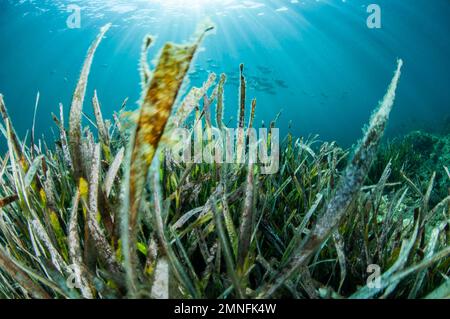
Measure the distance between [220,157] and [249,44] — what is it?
52.7m

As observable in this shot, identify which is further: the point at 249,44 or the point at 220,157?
the point at 249,44

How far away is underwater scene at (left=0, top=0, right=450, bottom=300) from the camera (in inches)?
23.3

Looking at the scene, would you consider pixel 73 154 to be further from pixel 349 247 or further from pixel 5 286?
pixel 349 247

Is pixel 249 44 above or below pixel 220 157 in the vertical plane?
above

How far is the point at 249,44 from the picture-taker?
49875 millimetres

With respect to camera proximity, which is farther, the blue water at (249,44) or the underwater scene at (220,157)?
the blue water at (249,44)

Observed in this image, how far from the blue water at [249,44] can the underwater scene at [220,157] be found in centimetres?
45

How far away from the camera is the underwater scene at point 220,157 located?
23.3 inches

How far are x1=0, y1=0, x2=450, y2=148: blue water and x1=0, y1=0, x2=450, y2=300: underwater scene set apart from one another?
1.46ft

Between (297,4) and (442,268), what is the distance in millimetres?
38309

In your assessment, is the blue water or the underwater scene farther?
the blue water

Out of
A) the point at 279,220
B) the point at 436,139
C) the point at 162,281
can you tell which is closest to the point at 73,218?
the point at 162,281
